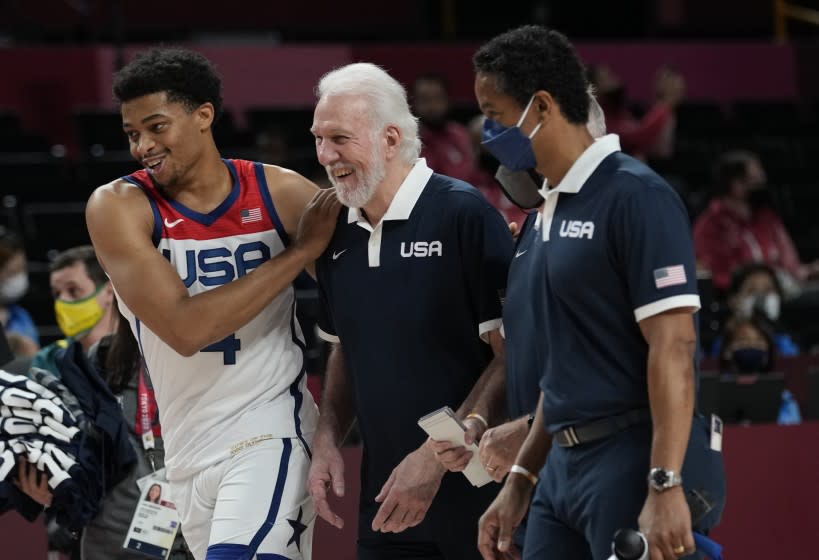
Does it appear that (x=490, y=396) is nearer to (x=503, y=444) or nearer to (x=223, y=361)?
(x=503, y=444)

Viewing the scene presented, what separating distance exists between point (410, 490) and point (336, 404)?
0.46 metres

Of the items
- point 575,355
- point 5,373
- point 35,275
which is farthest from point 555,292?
point 35,275

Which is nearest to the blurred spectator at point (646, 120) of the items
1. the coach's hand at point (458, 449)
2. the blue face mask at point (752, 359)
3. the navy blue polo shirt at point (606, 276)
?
the blue face mask at point (752, 359)

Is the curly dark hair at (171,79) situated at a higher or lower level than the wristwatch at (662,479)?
higher

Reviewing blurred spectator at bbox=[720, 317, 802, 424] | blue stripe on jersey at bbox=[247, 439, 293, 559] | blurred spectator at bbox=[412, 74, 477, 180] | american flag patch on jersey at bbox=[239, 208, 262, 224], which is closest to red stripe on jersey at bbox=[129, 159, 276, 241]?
american flag patch on jersey at bbox=[239, 208, 262, 224]

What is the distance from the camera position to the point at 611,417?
308 cm

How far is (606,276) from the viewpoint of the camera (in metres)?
3.04

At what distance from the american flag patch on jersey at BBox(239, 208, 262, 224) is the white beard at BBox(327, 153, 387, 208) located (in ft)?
0.96

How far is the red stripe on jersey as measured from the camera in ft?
12.9

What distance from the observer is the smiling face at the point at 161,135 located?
3.90 meters

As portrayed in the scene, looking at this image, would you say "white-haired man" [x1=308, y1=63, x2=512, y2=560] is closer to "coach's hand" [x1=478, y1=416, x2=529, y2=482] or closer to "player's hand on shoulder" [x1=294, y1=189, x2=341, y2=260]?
"player's hand on shoulder" [x1=294, y1=189, x2=341, y2=260]

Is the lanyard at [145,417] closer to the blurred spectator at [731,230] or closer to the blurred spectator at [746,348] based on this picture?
the blurred spectator at [746,348]

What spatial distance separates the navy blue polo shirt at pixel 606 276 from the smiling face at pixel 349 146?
28.6 inches

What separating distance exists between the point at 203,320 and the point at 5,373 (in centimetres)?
140
